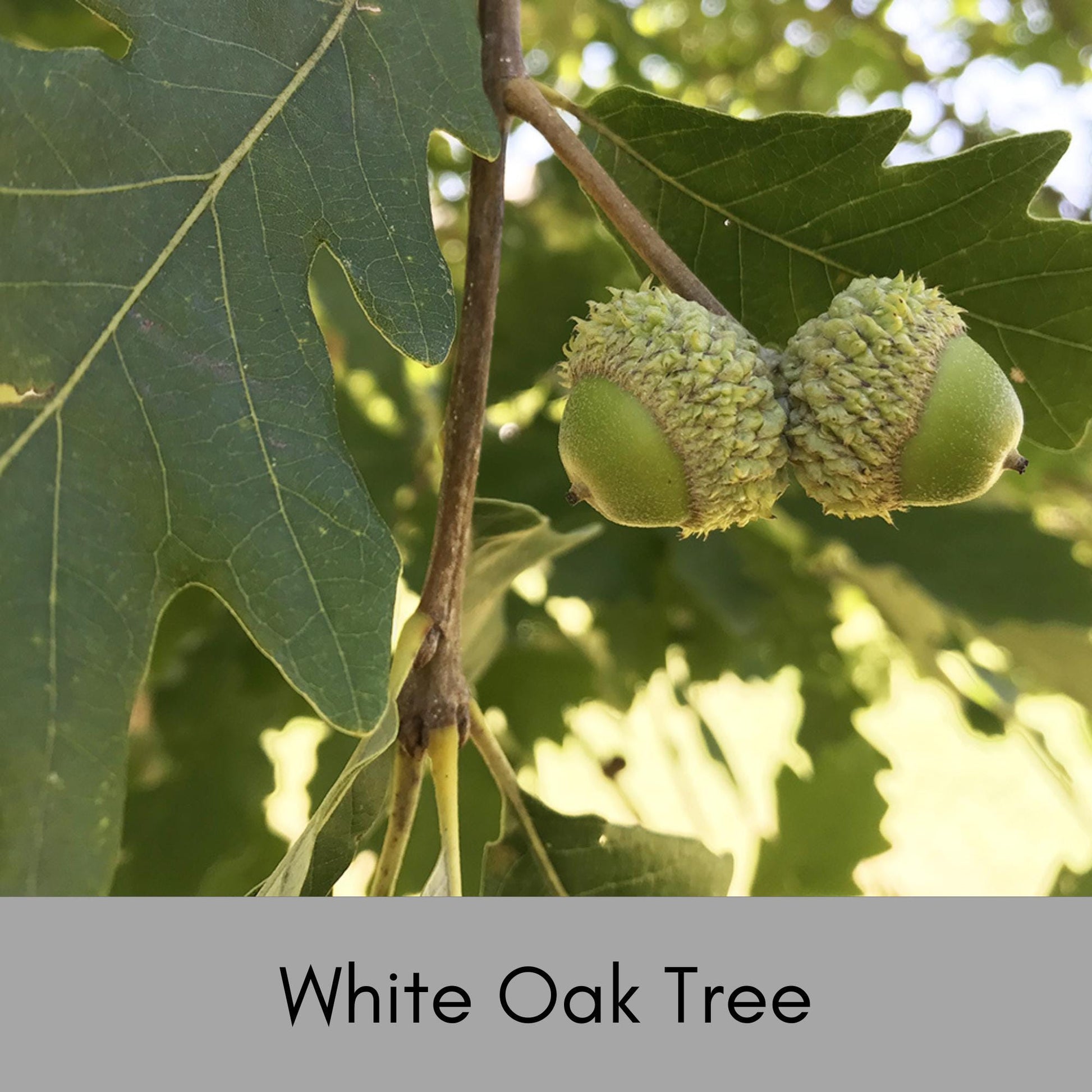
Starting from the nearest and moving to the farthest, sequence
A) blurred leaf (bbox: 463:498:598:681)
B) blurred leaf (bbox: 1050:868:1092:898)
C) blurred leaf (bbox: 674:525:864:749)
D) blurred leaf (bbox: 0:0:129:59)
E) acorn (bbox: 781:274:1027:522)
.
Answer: acorn (bbox: 781:274:1027:522), blurred leaf (bbox: 463:498:598:681), blurred leaf (bbox: 0:0:129:59), blurred leaf (bbox: 1050:868:1092:898), blurred leaf (bbox: 674:525:864:749)

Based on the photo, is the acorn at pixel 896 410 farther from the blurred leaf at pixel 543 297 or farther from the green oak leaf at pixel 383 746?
the blurred leaf at pixel 543 297

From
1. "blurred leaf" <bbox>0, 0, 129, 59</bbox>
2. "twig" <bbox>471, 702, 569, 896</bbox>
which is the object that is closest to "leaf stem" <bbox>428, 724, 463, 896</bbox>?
"twig" <bbox>471, 702, 569, 896</bbox>

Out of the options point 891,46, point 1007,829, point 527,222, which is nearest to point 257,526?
point 527,222

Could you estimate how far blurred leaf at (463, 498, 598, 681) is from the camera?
4.03ft

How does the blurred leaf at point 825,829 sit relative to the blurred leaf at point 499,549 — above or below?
below

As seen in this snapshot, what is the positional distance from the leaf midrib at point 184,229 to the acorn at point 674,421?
0.32m

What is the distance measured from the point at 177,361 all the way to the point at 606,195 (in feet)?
Answer: 1.32

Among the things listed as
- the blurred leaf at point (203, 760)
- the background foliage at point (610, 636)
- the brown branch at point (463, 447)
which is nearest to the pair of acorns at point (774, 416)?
the brown branch at point (463, 447)

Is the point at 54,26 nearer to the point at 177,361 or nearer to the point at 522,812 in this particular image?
the point at 177,361

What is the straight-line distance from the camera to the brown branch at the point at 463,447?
1035 mm

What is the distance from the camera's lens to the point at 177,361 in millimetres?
832

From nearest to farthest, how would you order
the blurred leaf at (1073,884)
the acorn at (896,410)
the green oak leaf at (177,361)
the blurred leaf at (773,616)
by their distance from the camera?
1. the green oak leaf at (177,361)
2. the acorn at (896,410)
3. the blurred leaf at (1073,884)
4. the blurred leaf at (773,616)
